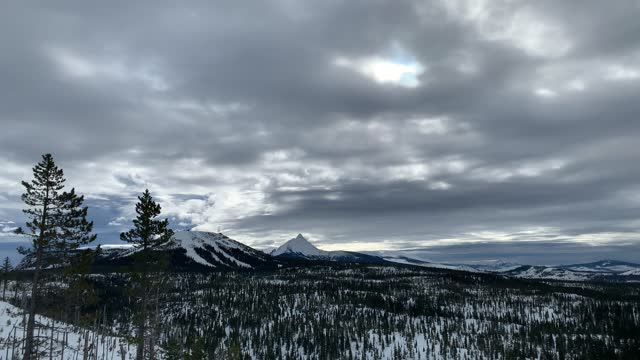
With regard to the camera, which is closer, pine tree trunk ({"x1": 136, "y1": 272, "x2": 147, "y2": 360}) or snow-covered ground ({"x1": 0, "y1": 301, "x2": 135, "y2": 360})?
pine tree trunk ({"x1": 136, "y1": 272, "x2": 147, "y2": 360})

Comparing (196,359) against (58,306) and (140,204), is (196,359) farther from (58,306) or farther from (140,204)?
(140,204)

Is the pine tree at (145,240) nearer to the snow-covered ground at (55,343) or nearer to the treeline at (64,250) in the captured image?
the treeline at (64,250)

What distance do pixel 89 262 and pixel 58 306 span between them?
23.7 ft

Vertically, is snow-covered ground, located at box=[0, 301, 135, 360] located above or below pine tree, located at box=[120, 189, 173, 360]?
below

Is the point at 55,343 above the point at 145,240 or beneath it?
beneath

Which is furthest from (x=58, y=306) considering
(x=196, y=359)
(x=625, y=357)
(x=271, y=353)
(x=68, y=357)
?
(x=625, y=357)

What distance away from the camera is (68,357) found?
240 feet

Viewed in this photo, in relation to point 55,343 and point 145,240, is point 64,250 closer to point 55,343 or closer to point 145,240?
point 145,240

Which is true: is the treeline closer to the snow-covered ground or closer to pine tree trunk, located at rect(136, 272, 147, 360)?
pine tree trunk, located at rect(136, 272, 147, 360)

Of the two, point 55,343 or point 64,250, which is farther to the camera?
point 55,343

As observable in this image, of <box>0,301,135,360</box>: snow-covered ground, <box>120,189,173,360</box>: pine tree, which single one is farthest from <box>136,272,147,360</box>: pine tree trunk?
<box>0,301,135,360</box>: snow-covered ground

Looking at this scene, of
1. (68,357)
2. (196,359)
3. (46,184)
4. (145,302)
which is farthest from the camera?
(68,357)

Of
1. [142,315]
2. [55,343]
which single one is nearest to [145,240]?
A: [142,315]

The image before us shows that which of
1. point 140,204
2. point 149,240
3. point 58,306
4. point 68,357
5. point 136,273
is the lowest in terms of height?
point 68,357
